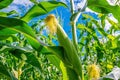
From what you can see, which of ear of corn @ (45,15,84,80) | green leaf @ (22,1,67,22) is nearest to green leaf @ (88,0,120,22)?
green leaf @ (22,1,67,22)

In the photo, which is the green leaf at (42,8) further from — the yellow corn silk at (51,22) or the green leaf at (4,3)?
the yellow corn silk at (51,22)

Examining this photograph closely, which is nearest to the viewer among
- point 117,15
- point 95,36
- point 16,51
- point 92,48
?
point 117,15

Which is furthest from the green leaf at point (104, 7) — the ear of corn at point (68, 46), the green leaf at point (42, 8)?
the ear of corn at point (68, 46)

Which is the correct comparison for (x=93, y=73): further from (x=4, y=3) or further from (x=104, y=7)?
(x=4, y=3)

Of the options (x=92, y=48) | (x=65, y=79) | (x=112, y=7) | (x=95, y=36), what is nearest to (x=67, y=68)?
(x=65, y=79)

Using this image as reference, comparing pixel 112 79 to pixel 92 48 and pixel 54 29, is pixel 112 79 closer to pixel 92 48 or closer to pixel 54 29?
pixel 54 29

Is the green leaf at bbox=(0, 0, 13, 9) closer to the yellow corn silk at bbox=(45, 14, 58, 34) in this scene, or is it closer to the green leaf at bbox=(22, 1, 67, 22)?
the green leaf at bbox=(22, 1, 67, 22)

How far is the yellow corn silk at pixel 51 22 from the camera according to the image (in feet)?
2.90

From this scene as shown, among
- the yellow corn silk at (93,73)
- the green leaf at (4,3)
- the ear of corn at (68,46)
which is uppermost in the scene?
the green leaf at (4,3)

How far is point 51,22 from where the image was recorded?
0.88 m

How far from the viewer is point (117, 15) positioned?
1.05 metres

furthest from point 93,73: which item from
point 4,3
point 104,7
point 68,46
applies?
point 4,3

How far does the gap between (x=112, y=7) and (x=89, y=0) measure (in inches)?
3.2

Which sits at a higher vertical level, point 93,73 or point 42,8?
point 42,8
